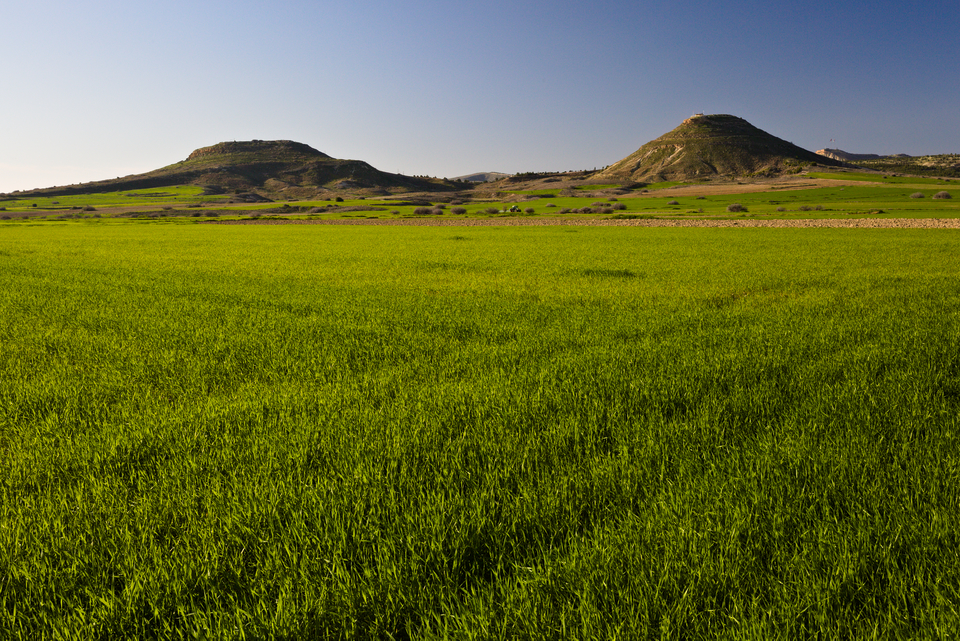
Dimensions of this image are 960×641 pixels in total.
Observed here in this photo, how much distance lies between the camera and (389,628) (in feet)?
7.06

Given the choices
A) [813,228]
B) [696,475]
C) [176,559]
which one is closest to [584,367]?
[696,475]

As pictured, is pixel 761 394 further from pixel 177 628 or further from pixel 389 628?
pixel 177 628

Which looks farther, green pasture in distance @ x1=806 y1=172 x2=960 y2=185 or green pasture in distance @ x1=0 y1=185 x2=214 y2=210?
green pasture in distance @ x1=0 y1=185 x2=214 y2=210

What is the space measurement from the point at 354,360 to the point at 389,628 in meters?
4.61

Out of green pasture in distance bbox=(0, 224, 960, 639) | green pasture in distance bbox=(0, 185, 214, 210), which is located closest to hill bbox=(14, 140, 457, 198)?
green pasture in distance bbox=(0, 185, 214, 210)

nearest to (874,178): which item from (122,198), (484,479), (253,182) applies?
(484,479)

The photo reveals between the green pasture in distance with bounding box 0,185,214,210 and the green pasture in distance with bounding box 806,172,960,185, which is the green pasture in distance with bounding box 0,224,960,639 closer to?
the green pasture in distance with bounding box 0,185,214,210

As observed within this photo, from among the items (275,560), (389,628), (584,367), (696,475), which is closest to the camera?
Result: (389,628)

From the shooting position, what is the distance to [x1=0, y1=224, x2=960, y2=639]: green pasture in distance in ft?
7.13

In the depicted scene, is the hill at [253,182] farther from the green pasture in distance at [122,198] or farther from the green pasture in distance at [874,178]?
the green pasture in distance at [874,178]

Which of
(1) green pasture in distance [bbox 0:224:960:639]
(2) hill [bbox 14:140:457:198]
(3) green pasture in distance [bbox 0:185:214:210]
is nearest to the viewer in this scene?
(1) green pasture in distance [bbox 0:224:960:639]

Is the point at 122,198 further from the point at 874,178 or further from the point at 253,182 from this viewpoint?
the point at 874,178

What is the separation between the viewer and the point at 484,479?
330 cm

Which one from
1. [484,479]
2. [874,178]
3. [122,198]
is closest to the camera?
[484,479]
